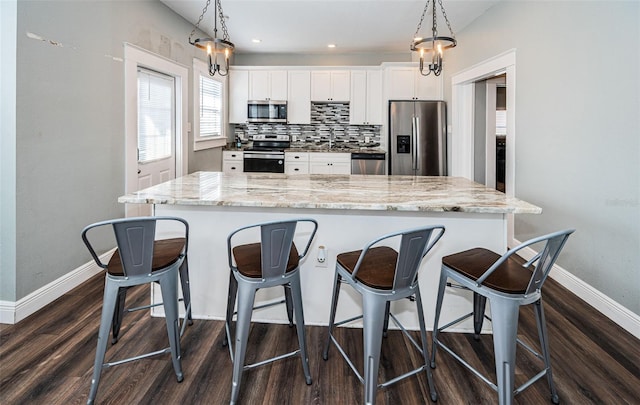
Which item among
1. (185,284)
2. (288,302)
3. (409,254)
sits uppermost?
(409,254)

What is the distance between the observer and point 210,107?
573cm

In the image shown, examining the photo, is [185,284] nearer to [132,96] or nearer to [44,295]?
[44,295]

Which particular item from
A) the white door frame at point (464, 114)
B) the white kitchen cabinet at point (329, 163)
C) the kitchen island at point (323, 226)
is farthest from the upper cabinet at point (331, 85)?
the kitchen island at point (323, 226)

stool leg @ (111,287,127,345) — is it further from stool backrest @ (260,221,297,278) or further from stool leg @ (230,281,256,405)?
stool backrest @ (260,221,297,278)

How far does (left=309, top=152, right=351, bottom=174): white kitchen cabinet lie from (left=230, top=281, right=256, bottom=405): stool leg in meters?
4.41

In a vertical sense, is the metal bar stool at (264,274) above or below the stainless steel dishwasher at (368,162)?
below

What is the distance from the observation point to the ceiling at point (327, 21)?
4129 millimetres

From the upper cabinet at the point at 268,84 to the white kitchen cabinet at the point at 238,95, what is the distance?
10 centimetres

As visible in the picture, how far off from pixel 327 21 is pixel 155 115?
2.28m

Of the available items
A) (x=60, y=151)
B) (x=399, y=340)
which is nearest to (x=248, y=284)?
(x=399, y=340)

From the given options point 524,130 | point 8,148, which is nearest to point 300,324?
point 8,148

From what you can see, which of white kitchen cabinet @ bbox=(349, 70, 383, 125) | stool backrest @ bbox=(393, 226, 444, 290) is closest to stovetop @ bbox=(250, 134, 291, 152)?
white kitchen cabinet @ bbox=(349, 70, 383, 125)

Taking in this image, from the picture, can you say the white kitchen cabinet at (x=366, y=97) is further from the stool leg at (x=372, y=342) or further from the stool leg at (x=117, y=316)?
the stool leg at (x=372, y=342)

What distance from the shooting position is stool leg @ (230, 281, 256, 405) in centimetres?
171
